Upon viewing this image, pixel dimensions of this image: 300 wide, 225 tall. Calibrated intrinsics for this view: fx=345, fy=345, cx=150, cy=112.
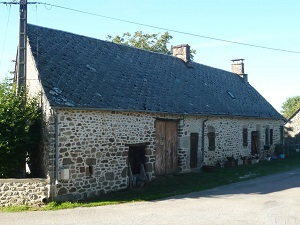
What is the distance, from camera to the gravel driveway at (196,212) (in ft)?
30.6

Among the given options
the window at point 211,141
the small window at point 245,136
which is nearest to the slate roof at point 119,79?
the small window at point 245,136

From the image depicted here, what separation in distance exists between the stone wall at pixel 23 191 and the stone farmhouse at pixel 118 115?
323 mm

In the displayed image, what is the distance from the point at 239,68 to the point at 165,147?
15614 mm

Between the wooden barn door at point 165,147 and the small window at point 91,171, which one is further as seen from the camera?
the wooden barn door at point 165,147

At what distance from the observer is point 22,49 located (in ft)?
41.4

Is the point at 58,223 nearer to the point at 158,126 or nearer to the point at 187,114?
the point at 158,126

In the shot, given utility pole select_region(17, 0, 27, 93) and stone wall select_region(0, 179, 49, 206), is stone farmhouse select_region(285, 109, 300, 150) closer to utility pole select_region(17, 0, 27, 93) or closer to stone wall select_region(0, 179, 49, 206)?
stone wall select_region(0, 179, 49, 206)

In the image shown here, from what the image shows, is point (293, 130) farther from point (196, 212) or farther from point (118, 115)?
point (196, 212)

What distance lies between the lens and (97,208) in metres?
11.0

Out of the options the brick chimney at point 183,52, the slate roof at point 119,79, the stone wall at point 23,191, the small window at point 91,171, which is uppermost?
the brick chimney at point 183,52

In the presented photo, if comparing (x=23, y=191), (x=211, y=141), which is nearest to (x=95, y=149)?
(x=23, y=191)

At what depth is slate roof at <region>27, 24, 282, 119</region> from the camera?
42.7 feet

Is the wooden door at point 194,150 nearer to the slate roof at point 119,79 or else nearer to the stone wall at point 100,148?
the stone wall at point 100,148

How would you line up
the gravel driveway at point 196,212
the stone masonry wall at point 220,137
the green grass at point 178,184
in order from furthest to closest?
the stone masonry wall at point 220,137 → the green grass at point 178,184 → the gravel driveway at point 196,212
